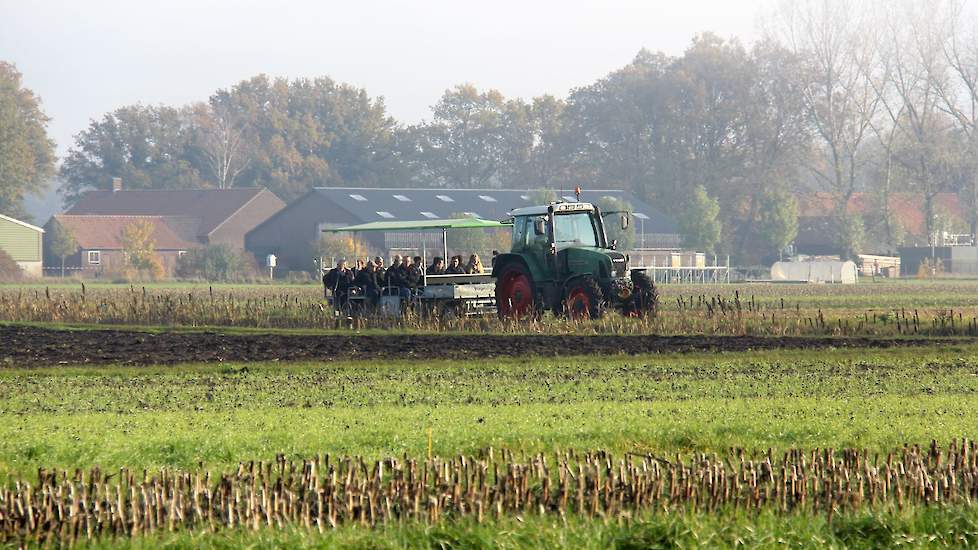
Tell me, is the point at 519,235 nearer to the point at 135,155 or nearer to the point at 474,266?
the point at 474,266

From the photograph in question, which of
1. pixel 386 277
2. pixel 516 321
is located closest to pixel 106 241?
pixel 386 277

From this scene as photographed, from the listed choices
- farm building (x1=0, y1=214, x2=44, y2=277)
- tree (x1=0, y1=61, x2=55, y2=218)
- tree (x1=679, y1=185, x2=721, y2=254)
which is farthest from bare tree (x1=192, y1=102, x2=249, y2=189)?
tree (x1=679, y1=185, x2=721, y2=254)

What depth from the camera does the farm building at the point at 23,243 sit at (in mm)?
102500

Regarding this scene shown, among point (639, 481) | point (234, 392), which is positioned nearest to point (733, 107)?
point (234, 392)

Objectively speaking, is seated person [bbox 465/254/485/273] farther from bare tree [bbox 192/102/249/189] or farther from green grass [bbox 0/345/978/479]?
bare tree [bbox 192/102/249/189]

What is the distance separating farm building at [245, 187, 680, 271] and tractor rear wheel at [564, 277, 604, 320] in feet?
205

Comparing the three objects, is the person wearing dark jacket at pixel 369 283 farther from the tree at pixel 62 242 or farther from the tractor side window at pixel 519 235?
the tree at pixel 62 242

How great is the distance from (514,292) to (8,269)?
227 ft

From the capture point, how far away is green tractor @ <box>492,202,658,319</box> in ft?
115

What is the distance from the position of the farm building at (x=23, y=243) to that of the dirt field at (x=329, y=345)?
72.0 metres

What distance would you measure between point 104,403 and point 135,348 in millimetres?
10373

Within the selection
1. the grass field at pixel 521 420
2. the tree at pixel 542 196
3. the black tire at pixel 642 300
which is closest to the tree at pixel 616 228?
the tree at pixel 542 196

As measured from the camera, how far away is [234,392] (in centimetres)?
2112

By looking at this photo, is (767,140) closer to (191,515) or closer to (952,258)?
(952,258)
